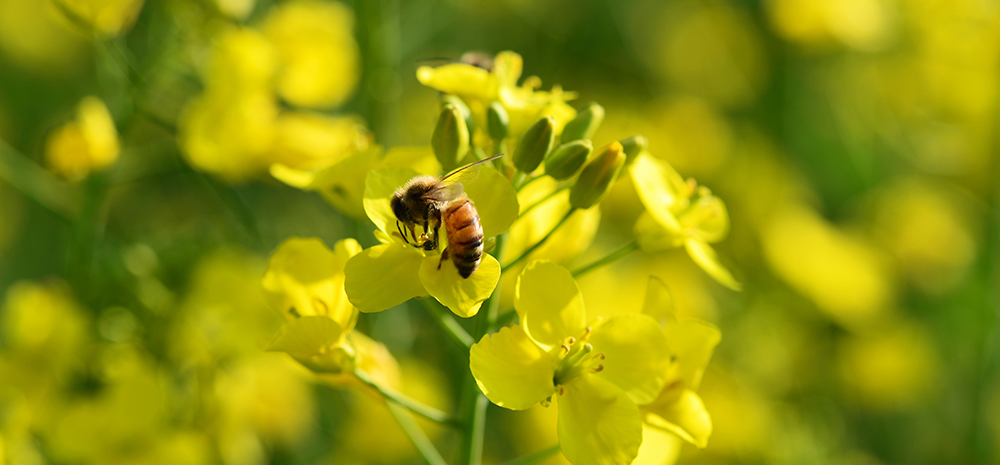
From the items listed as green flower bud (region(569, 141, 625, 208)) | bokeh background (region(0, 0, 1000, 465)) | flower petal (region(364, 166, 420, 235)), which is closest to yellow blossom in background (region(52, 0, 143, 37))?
bokeh background (region(0, 0, 1000, 465))

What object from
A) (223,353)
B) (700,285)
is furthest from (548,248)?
(700,285)

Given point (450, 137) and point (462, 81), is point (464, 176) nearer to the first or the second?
point (450, 137)

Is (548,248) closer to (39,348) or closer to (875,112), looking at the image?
(39,348)

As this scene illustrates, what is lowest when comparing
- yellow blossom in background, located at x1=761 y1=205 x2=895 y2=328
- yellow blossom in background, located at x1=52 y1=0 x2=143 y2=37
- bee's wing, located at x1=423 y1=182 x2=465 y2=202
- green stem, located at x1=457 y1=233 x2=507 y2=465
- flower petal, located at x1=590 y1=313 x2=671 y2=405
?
yellow blossom in background, located at x1=761 y1=205 x2=895 y2=328

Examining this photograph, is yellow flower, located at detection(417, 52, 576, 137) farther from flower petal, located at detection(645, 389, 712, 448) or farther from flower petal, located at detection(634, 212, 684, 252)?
flower petal, located at detection(645, 389, 712, 448)

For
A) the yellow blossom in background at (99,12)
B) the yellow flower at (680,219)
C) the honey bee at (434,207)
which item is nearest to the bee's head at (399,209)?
the honey bee at (434,207)

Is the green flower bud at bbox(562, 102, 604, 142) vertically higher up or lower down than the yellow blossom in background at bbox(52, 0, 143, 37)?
higher up
